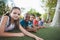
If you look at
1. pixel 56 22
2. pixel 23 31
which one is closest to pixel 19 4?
pixel 23 31

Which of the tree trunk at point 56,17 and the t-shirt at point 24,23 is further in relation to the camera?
the tree trunk at point 56,17

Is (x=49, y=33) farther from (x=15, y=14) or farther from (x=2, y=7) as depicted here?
(x=2, y=7)

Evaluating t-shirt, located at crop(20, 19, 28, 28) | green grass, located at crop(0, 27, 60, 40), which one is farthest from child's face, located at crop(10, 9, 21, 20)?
green grass, located at crop(0, 27, 60, 40)

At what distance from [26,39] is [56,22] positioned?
407 mm

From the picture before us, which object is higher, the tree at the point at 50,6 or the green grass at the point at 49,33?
the tree at the point at 50,6

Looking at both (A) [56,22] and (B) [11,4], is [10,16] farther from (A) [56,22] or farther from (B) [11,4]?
(A) [56,22]

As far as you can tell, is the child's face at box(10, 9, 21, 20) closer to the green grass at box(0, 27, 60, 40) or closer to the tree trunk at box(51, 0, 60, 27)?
the green grass at box(0, 27, 60, 40)

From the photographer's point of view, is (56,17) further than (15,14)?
Yes

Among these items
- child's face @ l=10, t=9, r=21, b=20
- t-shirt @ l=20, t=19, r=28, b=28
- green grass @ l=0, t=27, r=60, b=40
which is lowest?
green grass @ l=0, t=27, r=60, b=40

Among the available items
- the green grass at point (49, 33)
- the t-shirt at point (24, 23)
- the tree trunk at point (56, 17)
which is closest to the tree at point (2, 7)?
the t-shirt at point (24, 23)

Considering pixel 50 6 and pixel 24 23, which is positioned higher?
pixel 50 6

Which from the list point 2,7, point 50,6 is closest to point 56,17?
point 50,6

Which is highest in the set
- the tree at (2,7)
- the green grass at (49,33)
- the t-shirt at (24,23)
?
the tree at (2,7)

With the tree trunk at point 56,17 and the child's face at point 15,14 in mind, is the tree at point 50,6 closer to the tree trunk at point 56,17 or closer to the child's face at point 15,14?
the tree trunk at point 56,17
